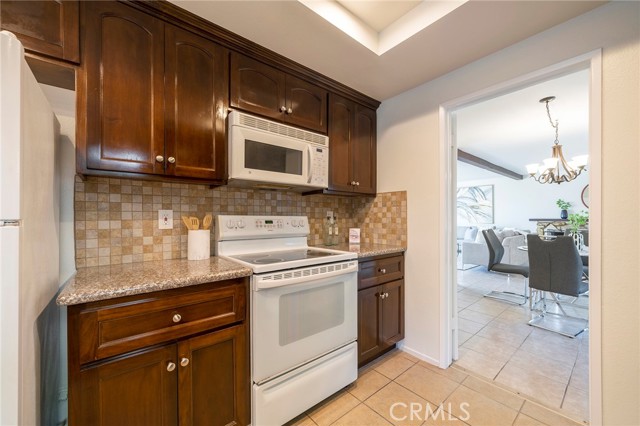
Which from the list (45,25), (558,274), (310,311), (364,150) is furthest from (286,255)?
(558,274)

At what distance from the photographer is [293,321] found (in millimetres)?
1438

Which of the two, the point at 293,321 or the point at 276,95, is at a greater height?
the point at 276,95

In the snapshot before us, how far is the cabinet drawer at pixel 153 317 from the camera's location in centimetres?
96

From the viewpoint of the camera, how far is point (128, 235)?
4.89 ft

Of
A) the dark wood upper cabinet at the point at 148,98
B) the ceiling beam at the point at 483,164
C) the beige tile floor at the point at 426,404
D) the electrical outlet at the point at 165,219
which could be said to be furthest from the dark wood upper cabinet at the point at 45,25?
the ceiling beam at the point at 483,164

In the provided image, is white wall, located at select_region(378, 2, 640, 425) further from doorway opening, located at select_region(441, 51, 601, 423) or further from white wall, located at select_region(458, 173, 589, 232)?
white wall, located at select_region(458, 173, 589, 232)

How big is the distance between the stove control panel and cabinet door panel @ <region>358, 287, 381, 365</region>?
2.29ft

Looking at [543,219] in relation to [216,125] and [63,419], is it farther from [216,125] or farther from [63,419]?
[63,419]

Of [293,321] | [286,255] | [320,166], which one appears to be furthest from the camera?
[320,166]

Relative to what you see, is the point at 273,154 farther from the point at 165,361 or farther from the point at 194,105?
the point at 165,361

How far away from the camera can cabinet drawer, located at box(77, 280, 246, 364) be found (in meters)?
0.96

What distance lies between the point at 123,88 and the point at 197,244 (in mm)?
881

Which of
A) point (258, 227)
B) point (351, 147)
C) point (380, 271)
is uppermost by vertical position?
point (351, 147)

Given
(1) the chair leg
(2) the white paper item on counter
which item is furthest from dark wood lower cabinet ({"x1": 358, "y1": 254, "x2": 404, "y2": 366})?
(1) the chair leg
